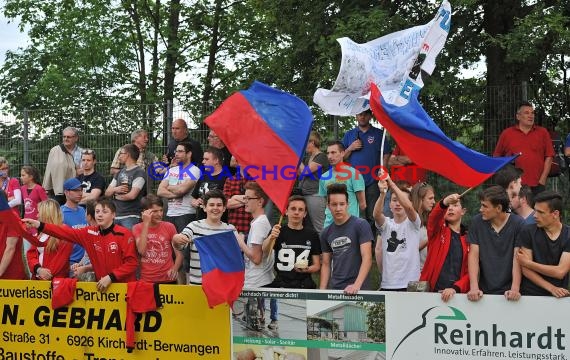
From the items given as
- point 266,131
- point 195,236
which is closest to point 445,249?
point 266,131

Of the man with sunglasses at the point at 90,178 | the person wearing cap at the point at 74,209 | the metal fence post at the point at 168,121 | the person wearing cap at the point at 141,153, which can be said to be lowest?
the person wearing cap at the point at 74,209

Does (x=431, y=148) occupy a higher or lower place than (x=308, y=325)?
higher

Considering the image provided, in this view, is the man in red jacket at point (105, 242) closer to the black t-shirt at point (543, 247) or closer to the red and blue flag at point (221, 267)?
the red and blue flag at point (221, 267)

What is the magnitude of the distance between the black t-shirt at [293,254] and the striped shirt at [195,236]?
20.5 inches

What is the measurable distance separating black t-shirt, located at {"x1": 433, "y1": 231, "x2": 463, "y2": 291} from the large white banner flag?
1846 mm

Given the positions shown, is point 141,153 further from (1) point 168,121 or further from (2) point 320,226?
(2) point 320,226

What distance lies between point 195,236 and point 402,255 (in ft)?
6.59

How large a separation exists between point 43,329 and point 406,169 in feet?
16.3

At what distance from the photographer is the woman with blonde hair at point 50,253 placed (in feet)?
30.8

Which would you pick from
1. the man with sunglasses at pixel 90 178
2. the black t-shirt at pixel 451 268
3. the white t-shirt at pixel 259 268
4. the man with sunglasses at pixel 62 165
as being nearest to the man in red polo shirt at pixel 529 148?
the black t-shirt at pixel 451 268

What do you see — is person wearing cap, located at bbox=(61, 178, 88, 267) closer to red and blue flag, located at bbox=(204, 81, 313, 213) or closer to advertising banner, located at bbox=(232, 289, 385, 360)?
red and blue flag, located at bbox=(204, 81, 313, 213)

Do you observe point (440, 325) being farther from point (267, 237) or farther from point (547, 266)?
point (267, 237)

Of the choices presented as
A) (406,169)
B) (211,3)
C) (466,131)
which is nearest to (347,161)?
(406,169)

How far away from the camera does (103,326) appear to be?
8.54m
